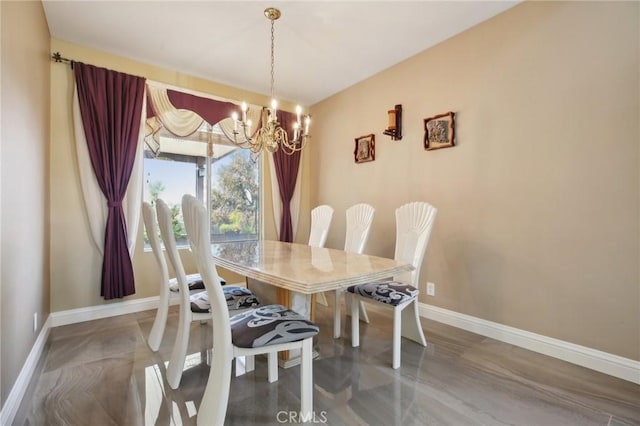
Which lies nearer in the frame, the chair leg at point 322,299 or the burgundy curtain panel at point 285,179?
the chair leg at point 322,299

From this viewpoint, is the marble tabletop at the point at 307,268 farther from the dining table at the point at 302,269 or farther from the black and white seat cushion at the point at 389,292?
the black and white seat cushion at the point at 389,292

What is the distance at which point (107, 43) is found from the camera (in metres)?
2.94

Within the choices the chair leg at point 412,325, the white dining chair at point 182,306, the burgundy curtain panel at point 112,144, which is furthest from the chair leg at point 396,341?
the burgundy curtain panel at point 112,144

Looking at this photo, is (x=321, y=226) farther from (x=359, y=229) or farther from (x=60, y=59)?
(x=60, y=59)

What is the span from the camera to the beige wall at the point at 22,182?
1.52 m

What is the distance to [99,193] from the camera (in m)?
3.00

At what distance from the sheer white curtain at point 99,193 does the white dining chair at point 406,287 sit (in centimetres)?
234

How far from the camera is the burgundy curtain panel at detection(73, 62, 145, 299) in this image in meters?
2.93

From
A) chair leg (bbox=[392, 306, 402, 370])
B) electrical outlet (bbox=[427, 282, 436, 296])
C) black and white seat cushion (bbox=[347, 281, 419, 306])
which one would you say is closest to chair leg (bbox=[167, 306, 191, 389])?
black and white seat cushion (bbox=[347, 281, 419, 306])

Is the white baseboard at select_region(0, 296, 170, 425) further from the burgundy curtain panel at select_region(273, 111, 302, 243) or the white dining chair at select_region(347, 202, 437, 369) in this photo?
the white dining chair at select_region(347, 202, 437, 369)

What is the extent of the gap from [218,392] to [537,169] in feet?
8.35

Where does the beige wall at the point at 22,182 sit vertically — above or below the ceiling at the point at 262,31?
below

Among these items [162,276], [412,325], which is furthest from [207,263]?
[412,325]

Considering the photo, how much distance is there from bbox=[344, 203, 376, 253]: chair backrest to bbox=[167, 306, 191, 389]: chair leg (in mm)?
1550
